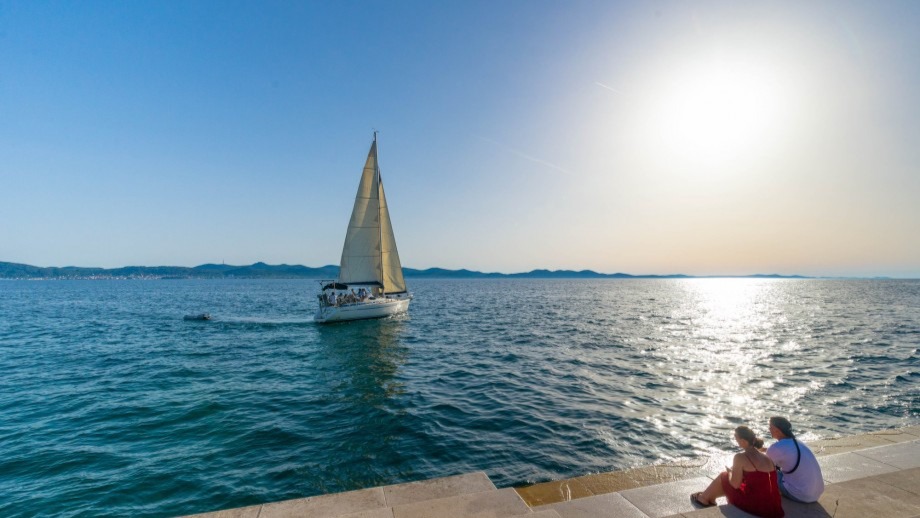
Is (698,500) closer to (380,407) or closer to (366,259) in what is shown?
(380,407)

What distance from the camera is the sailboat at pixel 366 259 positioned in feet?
121

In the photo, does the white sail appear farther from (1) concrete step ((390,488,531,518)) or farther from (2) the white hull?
(1) concrete step ((390,488,531,518))

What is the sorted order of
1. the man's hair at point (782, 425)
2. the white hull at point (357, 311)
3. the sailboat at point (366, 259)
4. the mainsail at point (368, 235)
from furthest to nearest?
the mainsail at point (368, 235) → the sailboat at point (366, 259) → the white hull at point (357, 311) → the man's hair at point (782, 425)

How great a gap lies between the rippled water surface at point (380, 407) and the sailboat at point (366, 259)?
8592mm

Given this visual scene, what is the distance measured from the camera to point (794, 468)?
17.5 ft

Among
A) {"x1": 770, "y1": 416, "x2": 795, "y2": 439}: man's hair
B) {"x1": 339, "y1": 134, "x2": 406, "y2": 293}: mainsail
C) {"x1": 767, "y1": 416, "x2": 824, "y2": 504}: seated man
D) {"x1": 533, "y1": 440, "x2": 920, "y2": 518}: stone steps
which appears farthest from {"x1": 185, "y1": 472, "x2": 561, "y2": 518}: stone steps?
{"x1": 339, "y1": 134, "x2": 406, "y2": 293}: mainsail

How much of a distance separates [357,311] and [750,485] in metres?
33.9

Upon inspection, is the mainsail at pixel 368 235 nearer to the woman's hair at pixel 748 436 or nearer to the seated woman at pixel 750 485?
the seated woman at pixel 750 485

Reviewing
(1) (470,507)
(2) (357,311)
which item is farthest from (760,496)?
(2) (357,311)

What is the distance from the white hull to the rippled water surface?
716cm

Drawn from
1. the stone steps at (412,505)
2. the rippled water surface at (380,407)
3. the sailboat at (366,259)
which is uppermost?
the sailboat at (366,259)

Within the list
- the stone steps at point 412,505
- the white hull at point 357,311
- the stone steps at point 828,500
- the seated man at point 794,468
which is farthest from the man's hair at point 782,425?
the white hull at point 357,311

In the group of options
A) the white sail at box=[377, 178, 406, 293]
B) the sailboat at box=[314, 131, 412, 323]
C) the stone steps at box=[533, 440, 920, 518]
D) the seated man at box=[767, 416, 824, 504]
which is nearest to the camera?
the stone steps at box=[533, 440, 920, 518]

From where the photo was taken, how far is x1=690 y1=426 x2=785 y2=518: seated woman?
16.6ft
